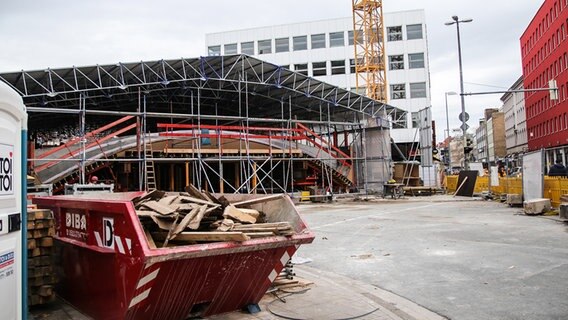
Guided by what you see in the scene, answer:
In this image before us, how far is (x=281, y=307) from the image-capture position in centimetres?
570

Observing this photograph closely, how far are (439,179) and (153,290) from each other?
123ft

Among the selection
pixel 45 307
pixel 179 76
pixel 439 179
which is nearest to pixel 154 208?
pixel 45 307

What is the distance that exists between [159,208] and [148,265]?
92cm

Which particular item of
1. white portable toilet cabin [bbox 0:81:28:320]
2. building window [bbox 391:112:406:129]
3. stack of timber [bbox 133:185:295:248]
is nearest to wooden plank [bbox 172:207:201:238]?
stack of timber [bbox 133:185:295:248]

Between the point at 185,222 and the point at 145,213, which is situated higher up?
the point at 145,213

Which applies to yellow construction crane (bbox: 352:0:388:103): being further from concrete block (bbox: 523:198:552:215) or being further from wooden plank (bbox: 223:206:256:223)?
wooden plank (bbox: 223:206:256:223)

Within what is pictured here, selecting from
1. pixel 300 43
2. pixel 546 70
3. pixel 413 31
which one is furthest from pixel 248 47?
pixel 546 70

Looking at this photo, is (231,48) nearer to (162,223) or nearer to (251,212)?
(251,212)

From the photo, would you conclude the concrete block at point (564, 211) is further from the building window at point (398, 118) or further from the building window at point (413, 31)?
the building window at point (413, 31)

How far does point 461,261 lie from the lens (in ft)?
27.6

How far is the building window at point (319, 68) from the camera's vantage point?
2004 inches

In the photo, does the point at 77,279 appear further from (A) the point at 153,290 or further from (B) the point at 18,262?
(B) the point at 18,262

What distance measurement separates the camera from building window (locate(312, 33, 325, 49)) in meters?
51.2

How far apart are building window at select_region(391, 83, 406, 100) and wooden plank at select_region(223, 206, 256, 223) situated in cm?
4495
